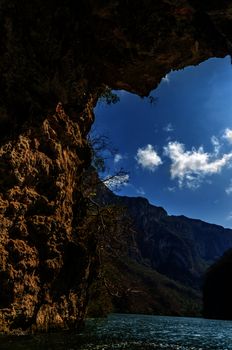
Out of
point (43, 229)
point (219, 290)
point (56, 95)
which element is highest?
point (219, 290)

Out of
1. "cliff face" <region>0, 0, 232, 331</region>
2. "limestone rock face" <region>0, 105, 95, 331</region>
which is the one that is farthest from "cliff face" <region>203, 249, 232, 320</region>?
"cliff face" <region>0, 0, 232, 331</region>

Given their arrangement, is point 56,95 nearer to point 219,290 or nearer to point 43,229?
point 43,229

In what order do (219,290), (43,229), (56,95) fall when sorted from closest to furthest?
(43,229), (56,95), (219,290)

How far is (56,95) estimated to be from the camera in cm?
2041

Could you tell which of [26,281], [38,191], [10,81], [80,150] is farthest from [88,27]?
[26,281]

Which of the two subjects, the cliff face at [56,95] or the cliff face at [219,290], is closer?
the cliff face at [56,95]

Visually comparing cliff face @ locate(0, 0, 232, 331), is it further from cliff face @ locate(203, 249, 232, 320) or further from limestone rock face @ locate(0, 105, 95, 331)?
cliff face @ locate(203, 249, 232, 320)

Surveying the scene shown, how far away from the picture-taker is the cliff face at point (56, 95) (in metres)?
17.4

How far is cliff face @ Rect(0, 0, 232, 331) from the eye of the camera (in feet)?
57.1

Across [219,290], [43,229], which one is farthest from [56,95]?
[219,290]

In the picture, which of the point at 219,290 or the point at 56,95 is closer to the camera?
the point at 56,95

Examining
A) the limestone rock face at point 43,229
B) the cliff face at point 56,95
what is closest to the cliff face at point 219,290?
the limestone rock face at point 43,229

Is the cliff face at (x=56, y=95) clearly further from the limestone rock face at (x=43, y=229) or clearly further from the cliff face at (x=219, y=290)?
the cliff face at (x=219, y=290)

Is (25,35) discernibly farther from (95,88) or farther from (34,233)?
(34,233)
